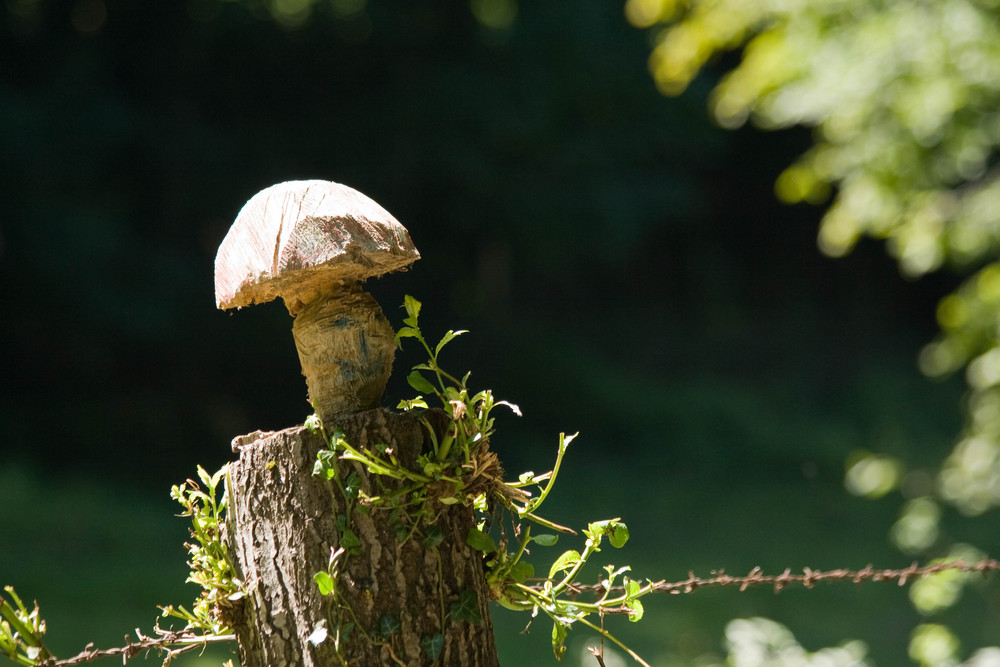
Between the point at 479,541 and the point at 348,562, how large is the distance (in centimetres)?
17

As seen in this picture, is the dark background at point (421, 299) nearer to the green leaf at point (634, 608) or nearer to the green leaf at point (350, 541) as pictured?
the green leaf at point (634, 608)

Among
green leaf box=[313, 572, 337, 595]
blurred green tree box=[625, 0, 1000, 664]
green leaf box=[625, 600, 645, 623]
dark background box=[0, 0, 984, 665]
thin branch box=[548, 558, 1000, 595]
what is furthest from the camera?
dark background box=[0, 0, 984, 665]

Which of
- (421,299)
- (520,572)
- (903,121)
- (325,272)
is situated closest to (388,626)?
(520,572)

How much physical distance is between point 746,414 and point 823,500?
3.00m

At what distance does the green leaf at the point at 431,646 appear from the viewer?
114 centimetres

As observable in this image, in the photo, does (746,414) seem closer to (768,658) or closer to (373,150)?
(373,150)

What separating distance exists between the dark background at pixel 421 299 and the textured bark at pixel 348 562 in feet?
13.7

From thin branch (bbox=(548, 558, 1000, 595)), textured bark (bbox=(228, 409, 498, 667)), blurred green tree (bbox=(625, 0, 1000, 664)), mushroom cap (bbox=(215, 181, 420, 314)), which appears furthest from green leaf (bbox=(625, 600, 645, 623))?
blurred green tree (bbox=(625, 0, 1000, 664))

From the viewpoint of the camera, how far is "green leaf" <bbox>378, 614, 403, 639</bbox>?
113 centimetres

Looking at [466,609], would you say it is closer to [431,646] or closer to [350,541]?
[431,646]

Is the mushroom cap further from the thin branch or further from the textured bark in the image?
the thin branch

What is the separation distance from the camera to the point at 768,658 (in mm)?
2260

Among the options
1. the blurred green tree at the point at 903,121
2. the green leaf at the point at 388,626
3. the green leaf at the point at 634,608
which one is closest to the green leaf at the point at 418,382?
the green leaf at the point at 388,626

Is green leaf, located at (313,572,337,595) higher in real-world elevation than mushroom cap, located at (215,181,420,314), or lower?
lower
